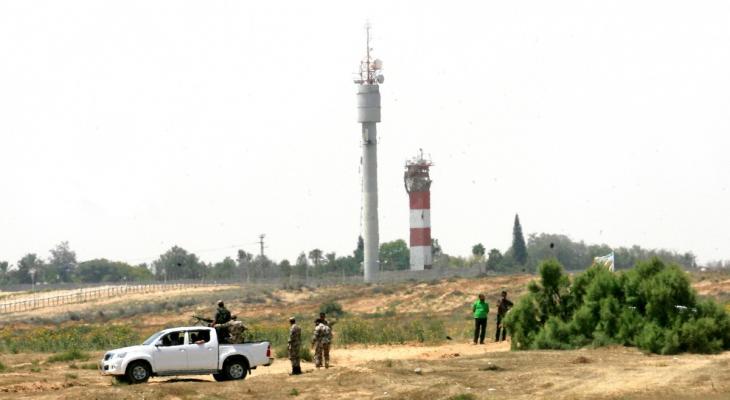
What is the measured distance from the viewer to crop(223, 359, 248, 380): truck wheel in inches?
1267

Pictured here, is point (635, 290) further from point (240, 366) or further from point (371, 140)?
point (371, 140)

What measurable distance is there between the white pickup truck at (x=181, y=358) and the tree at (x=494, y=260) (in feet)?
392

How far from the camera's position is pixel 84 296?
118500 millimetres

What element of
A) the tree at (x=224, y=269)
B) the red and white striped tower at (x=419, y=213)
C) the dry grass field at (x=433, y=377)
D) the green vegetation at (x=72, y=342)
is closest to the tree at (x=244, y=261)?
the tree at (x=224, y=269)

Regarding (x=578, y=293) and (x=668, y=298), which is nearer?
(x=668, y=298)

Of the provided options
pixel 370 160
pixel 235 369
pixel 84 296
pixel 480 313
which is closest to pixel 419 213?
pixel 370 160

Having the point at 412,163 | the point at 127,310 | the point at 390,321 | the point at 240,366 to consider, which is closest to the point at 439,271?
the point at 412,163

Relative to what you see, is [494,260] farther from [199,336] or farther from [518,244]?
[199,336]

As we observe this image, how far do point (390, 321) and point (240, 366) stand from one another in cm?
2829

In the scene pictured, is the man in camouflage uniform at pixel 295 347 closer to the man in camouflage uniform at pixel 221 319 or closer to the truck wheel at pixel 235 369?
the truck wheel at pixel 235 369

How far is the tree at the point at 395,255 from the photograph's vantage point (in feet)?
594

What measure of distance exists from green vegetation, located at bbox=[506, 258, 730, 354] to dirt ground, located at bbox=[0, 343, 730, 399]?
30.4 inches

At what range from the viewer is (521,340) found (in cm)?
3853

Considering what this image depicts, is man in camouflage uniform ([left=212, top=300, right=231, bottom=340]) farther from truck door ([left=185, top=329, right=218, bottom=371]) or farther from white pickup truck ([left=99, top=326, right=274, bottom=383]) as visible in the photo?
truck door ([left=185, top=329, right=218, bottom=371])
